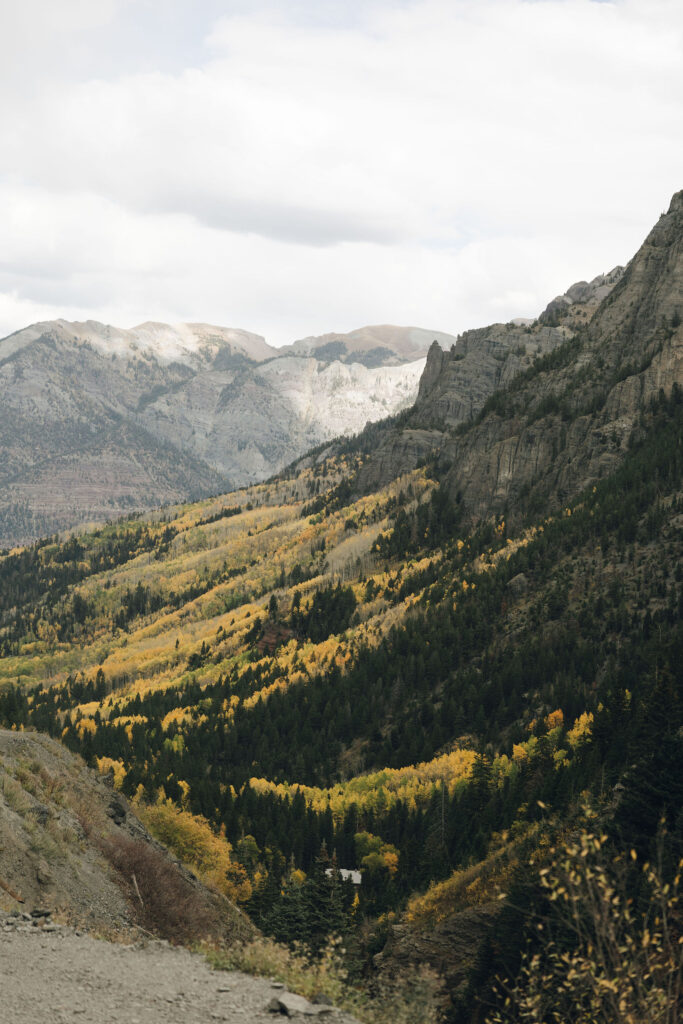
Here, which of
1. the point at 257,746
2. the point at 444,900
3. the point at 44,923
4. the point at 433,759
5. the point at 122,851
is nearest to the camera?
the point at 44,923

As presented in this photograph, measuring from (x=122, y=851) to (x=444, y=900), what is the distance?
149 ft

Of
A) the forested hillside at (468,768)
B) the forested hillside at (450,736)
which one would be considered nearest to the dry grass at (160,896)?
the forested hillside at (468,768)

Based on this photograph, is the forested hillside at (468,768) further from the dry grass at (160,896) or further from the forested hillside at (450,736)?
the dry grass at (160,896)

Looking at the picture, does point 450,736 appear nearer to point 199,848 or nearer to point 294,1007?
point 199,848

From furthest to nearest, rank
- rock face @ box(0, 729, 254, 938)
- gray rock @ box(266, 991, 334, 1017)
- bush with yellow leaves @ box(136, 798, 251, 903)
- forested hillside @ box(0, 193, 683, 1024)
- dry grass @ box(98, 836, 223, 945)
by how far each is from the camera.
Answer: bush with yellow leaves @ box(136, 798, 251, 903) → forested hillside @ box(0, 193, 683, 1024) → dry grass @ box(98, 836, 223, 945) → rock face @ box(0, 729, 254, 938) → gray rock @ box(266, 991, 334, 1017)

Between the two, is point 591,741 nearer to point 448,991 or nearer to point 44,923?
point 448,991

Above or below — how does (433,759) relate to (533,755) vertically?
below

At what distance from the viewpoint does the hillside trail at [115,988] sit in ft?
79.5

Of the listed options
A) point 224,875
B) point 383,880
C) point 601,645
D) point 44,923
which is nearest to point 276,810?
point 383,880

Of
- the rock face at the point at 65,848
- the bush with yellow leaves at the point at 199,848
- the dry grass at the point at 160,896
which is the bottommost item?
the bush with yellow leaves at the point at 199,848

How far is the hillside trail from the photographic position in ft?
79.5

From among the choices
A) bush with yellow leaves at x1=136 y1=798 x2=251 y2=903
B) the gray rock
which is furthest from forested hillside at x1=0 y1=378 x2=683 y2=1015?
the gray rock

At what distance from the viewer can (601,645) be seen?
165125 millimetres

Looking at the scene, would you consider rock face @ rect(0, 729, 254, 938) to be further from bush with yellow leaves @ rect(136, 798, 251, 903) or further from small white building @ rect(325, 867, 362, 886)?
small white building @ rect(325, 867, 362, 886)
